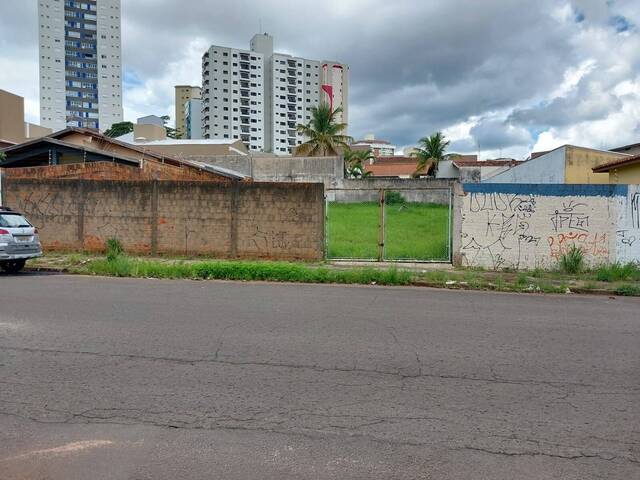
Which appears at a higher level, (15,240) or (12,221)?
(12,221)

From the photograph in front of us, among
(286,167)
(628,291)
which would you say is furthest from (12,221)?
(286,167)

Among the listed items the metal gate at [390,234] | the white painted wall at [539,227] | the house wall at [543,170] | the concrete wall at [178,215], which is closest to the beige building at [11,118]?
the metal gate at [390,234]

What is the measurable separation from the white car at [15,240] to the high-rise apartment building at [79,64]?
11642 cm

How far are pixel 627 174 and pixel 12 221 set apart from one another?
2024cm

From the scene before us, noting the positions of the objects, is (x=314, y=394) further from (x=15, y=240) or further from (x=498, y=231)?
(x=15, y=240)

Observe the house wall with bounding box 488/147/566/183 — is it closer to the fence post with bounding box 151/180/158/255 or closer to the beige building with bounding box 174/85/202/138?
the fence post with bounding box 151/180/158/255

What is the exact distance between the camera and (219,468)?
3.24m

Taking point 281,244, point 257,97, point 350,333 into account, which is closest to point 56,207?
point 281,244

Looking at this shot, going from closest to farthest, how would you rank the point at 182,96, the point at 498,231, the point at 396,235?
the point at 498,231, the point at 396,235, the point at 182,96

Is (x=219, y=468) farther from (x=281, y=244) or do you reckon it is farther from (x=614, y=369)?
(x=281, y=244)

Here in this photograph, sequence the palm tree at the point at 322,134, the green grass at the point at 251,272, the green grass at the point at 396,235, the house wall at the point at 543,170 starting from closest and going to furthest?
the green grass at the point at 251,272 → the green grass at the point at 396,235 → the house wall at the point at 543,170 → the palm tree at the point at 322,134

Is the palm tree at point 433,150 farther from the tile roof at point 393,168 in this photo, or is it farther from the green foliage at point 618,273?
the green foliage at point 618,273

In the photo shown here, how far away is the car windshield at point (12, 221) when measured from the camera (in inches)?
483

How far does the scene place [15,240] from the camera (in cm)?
1225
